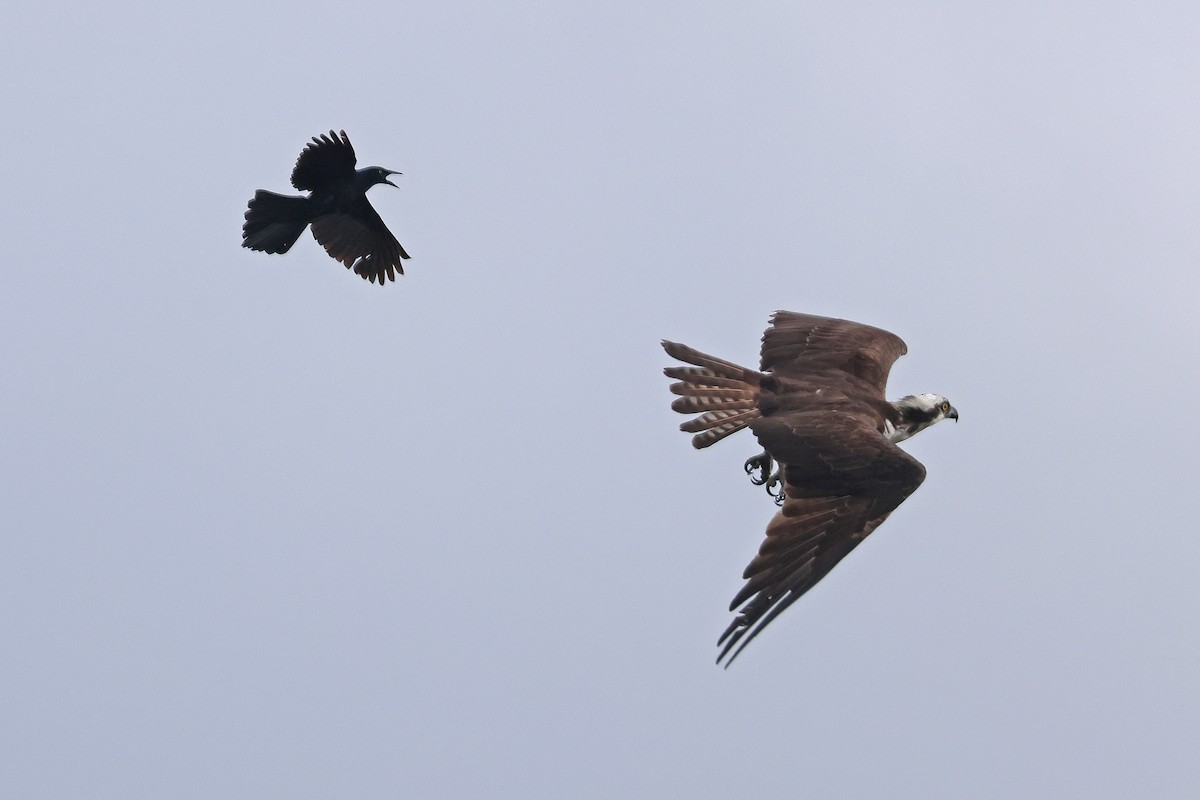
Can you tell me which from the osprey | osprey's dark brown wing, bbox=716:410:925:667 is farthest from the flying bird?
osprey's dark brown wing, bbox=716:410:925:667

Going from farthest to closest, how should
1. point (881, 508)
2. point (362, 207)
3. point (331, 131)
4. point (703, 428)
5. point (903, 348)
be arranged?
point (362, 207) < point (331, 131) < point (903, 348) < point (703, 428) < point (881, 508)

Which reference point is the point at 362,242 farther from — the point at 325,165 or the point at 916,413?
the point at 916,413

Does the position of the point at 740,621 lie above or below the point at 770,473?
below

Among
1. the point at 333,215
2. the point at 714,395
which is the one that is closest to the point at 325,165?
the point at 333,215

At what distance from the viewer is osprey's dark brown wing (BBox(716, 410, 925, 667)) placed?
10758 millimetres

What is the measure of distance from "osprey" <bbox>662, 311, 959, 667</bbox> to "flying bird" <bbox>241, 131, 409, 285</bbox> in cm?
385

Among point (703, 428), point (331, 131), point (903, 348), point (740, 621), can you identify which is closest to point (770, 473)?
point (703, 428)

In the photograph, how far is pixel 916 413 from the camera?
519 inches

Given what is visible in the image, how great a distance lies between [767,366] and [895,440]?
1.06m

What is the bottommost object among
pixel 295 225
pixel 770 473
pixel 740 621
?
pixel 740 621

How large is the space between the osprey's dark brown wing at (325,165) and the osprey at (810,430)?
147 inches

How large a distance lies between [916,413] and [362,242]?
5682 millimetres

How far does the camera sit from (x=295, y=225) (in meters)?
15.7

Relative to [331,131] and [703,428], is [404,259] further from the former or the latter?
[703,428]
